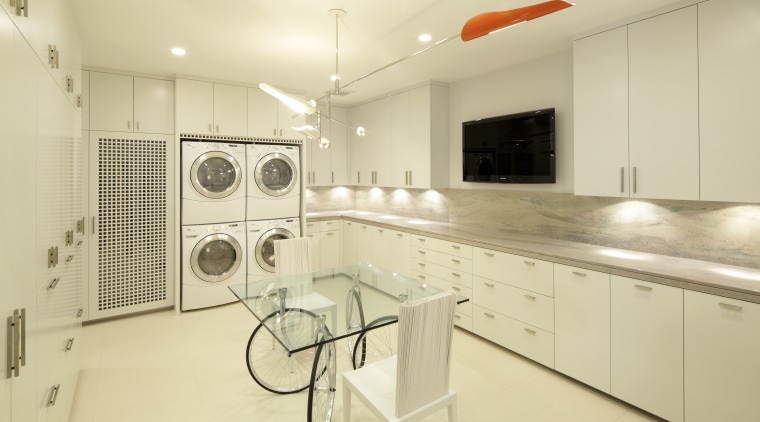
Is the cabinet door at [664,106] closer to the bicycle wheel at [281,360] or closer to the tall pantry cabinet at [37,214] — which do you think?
the bicycle wheel at [281,360]

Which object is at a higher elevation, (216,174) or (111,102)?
(111,102)

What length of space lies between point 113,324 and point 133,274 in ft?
1.70

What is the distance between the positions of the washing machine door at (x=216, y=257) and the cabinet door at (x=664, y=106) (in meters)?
3.90

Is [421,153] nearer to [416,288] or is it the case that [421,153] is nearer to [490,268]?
[490,268]

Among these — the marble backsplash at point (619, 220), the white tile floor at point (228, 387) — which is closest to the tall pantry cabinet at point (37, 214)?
the white tile floor at point (228, 387)

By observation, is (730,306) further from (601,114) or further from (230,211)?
(230,211)

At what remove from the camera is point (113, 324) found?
398 cm

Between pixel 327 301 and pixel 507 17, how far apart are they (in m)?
1.87

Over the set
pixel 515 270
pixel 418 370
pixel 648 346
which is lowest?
pixel 648 346

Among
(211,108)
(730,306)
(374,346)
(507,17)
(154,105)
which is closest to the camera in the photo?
(507,17)

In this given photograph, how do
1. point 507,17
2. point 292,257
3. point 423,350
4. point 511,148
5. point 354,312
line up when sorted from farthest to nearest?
point 511,148 → point 292,257 → point 354,312 → point 423,350 → point 507,17

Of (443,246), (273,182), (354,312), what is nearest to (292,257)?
(354,312)

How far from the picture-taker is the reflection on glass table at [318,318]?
2.06 m

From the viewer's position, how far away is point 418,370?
5.74ft
